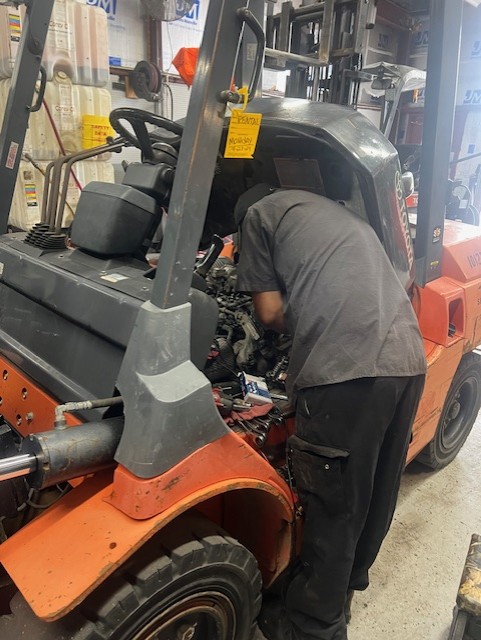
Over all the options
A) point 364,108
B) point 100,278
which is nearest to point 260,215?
point 100,278

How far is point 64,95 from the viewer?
4.60 meters

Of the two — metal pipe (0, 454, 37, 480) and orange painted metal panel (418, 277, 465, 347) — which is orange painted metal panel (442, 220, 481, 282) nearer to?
orange painted metal panel (418, 277, 465, 347)

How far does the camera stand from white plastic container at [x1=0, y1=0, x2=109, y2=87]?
14.1 ft

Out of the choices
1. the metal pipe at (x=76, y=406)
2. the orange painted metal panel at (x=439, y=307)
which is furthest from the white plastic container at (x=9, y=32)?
the metal pipe at (x=76, y=406)

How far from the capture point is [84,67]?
4699mm

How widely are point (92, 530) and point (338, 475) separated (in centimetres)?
82

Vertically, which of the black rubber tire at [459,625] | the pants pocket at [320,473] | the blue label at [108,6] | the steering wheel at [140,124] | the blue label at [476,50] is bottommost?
the black rubber tire at [459,625]

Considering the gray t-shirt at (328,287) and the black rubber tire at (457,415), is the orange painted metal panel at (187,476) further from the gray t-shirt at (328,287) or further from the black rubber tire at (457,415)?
the black rubber tire at (457,415)

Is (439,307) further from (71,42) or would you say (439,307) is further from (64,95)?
(71,42)

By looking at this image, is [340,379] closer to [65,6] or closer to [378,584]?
[378,584]

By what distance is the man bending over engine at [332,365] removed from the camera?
5.46ft

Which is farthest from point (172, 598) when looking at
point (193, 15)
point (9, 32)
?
point (193, 15)

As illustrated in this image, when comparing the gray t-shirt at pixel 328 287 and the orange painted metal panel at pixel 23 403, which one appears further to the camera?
the orange painted metal panel at pixel 23 403

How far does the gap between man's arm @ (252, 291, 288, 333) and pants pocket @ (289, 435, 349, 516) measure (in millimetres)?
424
